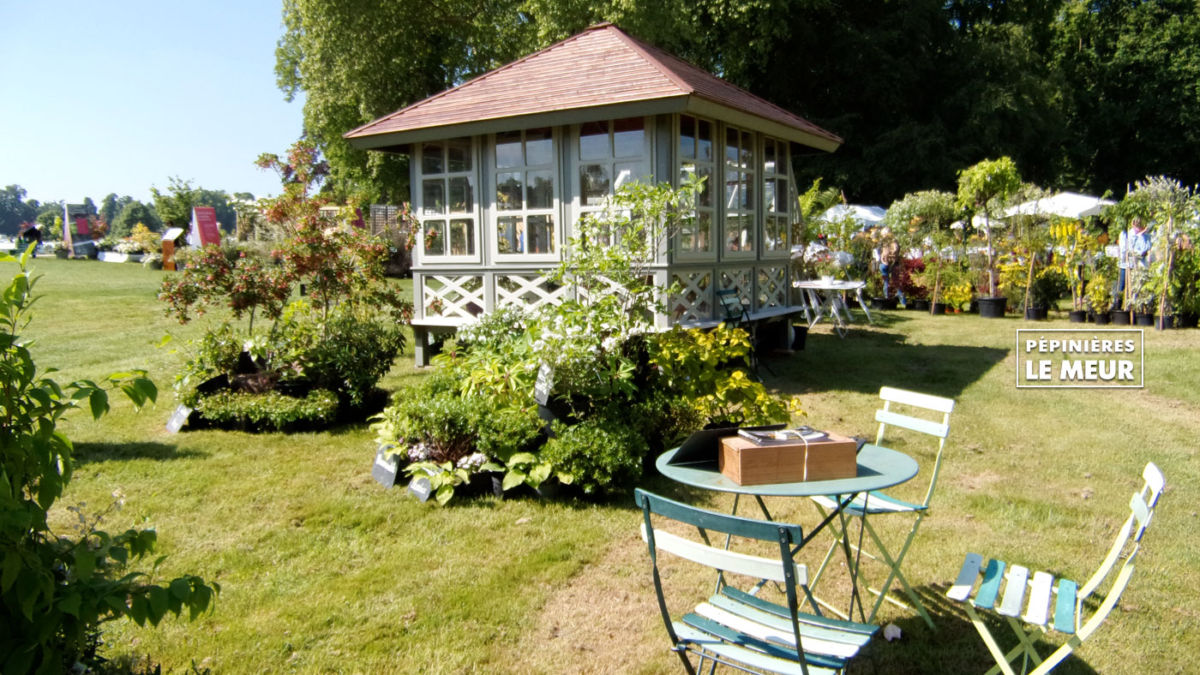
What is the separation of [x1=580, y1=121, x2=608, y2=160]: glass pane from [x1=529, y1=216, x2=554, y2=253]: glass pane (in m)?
0.91

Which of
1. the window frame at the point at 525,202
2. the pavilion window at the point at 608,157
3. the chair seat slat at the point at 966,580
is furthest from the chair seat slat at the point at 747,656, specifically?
the window frame at the point at 525,202

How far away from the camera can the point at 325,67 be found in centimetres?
2519

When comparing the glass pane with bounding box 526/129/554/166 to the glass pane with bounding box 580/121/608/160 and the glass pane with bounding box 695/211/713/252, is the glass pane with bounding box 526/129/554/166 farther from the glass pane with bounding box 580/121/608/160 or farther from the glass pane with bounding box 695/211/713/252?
the glass pane with bounding box 695/211/713/252

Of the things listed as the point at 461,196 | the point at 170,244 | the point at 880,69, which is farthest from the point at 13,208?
the point at 461,196

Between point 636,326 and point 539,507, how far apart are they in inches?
61.2

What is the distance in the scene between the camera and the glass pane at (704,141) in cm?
949

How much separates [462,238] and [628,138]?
8.67 feet

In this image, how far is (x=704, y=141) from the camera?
969cm

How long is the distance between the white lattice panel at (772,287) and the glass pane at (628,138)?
10.0ft

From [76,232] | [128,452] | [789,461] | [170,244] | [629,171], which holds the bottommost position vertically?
[128,452]

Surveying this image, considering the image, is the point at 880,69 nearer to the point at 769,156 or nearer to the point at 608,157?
the point at 769,156

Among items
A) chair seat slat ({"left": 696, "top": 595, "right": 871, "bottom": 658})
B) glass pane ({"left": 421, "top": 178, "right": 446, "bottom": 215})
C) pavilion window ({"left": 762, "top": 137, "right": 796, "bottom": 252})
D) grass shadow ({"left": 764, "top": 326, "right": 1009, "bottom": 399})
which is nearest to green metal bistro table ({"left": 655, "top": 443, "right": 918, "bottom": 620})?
chair seat slat ({"left": 696, "top": 595, "right": 871, "bottom": 658})

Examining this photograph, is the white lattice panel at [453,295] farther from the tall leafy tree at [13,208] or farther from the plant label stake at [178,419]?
the tall leafy tree at [13,208]

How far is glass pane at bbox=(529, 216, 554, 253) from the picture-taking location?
9.72 metres
